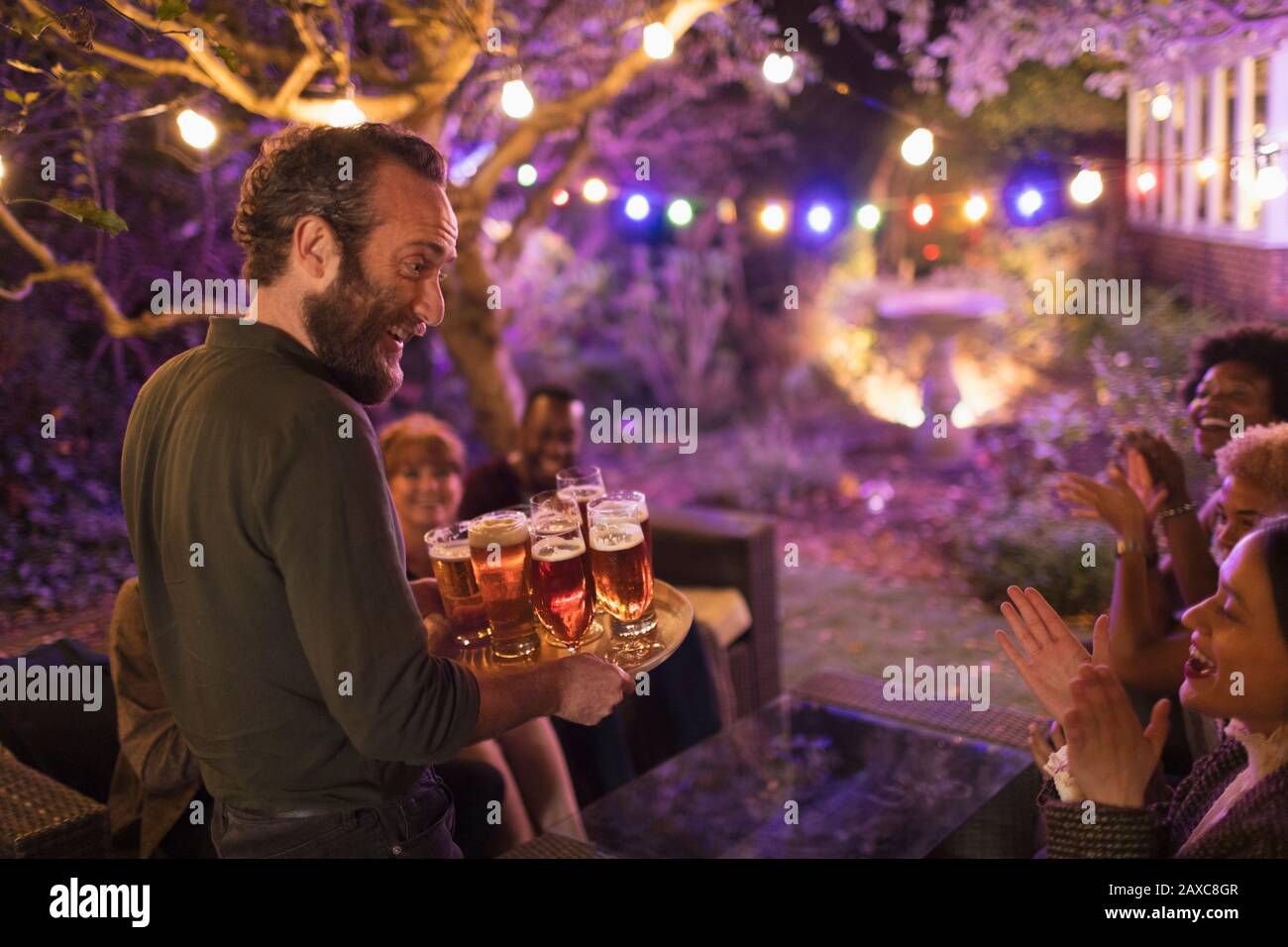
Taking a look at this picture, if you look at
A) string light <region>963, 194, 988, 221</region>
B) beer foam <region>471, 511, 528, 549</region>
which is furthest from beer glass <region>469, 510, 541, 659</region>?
string light <region>963, 194, 988, 221</region>

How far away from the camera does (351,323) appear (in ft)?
5.47

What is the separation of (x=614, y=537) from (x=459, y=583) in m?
0.32

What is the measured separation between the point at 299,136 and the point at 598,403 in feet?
26.1

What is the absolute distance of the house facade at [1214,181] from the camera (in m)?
5.68

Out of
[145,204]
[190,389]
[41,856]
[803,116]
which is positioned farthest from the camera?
[803,116]

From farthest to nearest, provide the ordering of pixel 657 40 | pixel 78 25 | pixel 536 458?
pixel 536 458
pixel 657 40
pixel 78 25

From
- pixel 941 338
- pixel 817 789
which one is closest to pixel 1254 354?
pixel 817 789

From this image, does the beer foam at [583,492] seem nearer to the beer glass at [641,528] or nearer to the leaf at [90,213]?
the beer glass at [641,528]

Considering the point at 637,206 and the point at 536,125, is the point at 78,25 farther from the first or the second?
the point at 637,206

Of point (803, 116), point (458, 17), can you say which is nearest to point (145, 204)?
point (458, 17)

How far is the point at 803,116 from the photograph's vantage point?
32.0ft

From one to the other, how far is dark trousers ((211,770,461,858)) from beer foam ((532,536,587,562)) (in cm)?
48

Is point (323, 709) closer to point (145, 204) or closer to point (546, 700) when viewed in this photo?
point (546, 700)

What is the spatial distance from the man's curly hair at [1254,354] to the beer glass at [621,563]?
2103mm
